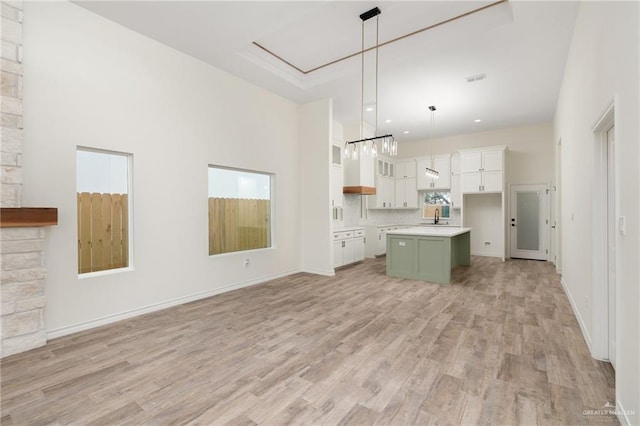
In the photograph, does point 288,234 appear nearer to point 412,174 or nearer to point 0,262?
point 0,262

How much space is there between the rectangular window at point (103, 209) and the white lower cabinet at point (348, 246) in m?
3.79

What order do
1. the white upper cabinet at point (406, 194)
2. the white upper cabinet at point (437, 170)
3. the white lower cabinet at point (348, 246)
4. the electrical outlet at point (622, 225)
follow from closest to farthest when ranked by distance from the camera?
1. the electrical outlet at point (622, 225)
2. the white lower cabinet at point (348, 246)
3. the white upper cabinet at point (437, 170)
4. the white upper cabinet at point (406, 194)

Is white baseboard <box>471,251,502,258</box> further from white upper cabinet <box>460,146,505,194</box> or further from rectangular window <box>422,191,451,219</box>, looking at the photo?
white upper cabinet <box>460,146,505,194</box>

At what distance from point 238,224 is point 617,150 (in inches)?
181

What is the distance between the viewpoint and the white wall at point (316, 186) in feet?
18.7

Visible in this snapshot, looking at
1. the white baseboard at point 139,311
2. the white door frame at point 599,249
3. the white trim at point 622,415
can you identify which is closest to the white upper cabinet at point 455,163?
the white door frame at point 599,249

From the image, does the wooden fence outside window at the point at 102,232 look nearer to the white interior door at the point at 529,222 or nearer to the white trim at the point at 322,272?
the white trim at the point at 322,272

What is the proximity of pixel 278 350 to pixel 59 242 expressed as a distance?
2.50m

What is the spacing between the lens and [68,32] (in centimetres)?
309

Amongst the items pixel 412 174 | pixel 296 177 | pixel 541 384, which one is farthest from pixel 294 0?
pixel 412 174

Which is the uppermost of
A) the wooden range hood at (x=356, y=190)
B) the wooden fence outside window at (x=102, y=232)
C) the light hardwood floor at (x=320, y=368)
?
the wooden range hood at (x=356, y=190)

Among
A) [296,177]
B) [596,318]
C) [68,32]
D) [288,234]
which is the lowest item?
[596,318]

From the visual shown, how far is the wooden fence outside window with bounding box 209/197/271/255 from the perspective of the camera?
4.60m

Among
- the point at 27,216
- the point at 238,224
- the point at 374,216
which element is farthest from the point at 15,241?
the point at 374,216
